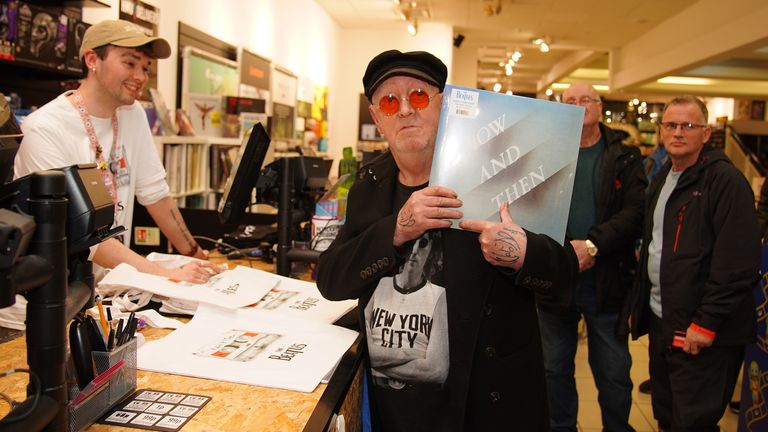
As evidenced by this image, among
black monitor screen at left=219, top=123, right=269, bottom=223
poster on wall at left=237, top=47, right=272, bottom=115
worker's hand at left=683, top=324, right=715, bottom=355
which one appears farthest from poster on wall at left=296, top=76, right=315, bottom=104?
worker's hand at left=683, top=324, right=715, bottom=355

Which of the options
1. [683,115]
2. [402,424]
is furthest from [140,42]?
[683,115]

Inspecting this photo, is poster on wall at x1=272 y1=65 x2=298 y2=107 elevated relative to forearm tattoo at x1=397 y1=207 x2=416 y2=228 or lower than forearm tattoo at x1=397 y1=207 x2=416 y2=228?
elevated

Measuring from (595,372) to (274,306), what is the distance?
78.2 inches

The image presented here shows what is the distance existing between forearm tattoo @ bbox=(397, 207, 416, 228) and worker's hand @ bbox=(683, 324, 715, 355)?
1.80 meters

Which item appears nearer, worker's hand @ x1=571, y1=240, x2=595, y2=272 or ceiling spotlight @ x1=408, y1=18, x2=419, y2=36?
worker's hand @ x1=571, y1=240, x2=595, y2=272

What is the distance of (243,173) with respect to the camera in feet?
7.43

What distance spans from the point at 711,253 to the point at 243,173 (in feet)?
6.57

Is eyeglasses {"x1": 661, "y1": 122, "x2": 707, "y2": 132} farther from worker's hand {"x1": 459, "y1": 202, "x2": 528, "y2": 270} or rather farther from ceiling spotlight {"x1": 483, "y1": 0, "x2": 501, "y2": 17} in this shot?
ceiling spotlight {"x1": 483, "y1": 0, "x2": 501, "y2": 17}

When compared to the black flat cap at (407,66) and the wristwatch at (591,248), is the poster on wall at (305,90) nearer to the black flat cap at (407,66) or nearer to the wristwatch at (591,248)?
the wristwatch at (591,248)

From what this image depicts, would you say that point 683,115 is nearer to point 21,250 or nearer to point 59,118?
point 59,118

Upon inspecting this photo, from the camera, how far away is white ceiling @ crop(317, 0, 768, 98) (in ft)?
27.4

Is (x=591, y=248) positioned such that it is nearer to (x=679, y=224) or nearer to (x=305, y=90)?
(x=679, y=224)

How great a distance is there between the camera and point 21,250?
0.73 meters

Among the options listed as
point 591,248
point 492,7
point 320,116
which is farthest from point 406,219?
point 320,116
